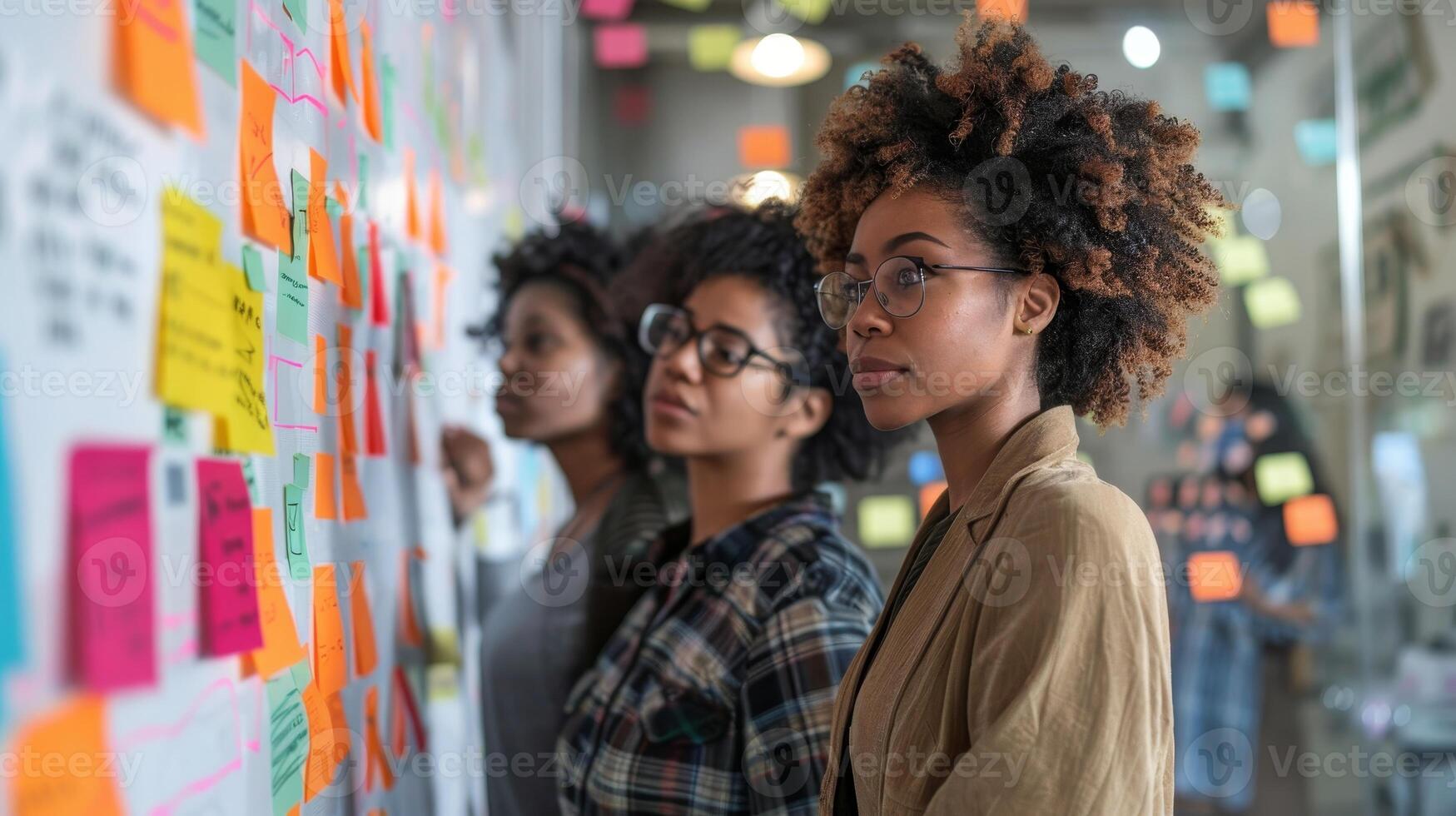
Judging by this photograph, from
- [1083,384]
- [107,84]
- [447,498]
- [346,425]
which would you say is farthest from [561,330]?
[107,84]

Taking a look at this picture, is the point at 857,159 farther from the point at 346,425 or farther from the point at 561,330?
the point at 561,330

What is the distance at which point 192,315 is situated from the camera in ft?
2.91

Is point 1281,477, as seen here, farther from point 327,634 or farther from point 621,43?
point 327,634

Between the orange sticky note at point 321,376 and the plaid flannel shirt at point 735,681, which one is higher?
the orange sticky note at point 321,376

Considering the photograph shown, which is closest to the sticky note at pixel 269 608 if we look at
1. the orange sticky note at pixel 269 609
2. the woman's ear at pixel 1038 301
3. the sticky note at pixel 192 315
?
the orange sticky note at pixel 269 609

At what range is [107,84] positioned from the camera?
758 millimetres

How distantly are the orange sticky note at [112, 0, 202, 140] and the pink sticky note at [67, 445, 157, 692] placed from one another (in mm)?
255

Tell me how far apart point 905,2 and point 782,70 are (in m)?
0.45

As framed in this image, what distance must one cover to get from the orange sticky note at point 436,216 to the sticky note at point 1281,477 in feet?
7.95

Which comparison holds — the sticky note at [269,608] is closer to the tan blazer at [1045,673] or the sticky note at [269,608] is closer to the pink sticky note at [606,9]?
the tan blazer at [1045,673]

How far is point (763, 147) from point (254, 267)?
102 inches

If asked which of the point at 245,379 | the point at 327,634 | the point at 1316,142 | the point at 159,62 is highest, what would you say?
the point at 1316,142

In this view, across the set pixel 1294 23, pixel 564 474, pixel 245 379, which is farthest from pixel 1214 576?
pixel 245 379

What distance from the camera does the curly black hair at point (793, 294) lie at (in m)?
1.64
